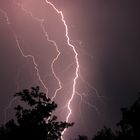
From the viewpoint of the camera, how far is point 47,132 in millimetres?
7559

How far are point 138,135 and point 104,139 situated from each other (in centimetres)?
320

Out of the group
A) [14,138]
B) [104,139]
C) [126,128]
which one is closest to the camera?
[14,138]

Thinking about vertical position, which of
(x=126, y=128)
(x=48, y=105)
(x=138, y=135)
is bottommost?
(x=138, y=135)

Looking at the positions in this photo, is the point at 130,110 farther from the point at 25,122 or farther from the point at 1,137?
the point at 1,137

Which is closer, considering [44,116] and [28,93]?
[44,116]

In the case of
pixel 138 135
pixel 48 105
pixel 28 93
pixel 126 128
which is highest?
pixel 28 93

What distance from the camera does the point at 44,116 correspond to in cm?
757

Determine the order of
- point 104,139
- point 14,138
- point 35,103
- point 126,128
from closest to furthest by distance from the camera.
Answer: point 14,138 < point 35,103 < point 126,128 < point 104,139

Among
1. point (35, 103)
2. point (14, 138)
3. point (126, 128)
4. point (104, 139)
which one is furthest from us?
point (104, 139)

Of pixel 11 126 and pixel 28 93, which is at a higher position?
pixel 28 93

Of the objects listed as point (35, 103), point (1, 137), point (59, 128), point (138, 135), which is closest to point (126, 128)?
point (138, 135)

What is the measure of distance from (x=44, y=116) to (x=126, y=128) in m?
2.20

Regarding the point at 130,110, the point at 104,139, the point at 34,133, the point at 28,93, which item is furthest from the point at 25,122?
the point at 104,139

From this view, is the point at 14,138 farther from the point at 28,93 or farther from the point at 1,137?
the point at 28,93
